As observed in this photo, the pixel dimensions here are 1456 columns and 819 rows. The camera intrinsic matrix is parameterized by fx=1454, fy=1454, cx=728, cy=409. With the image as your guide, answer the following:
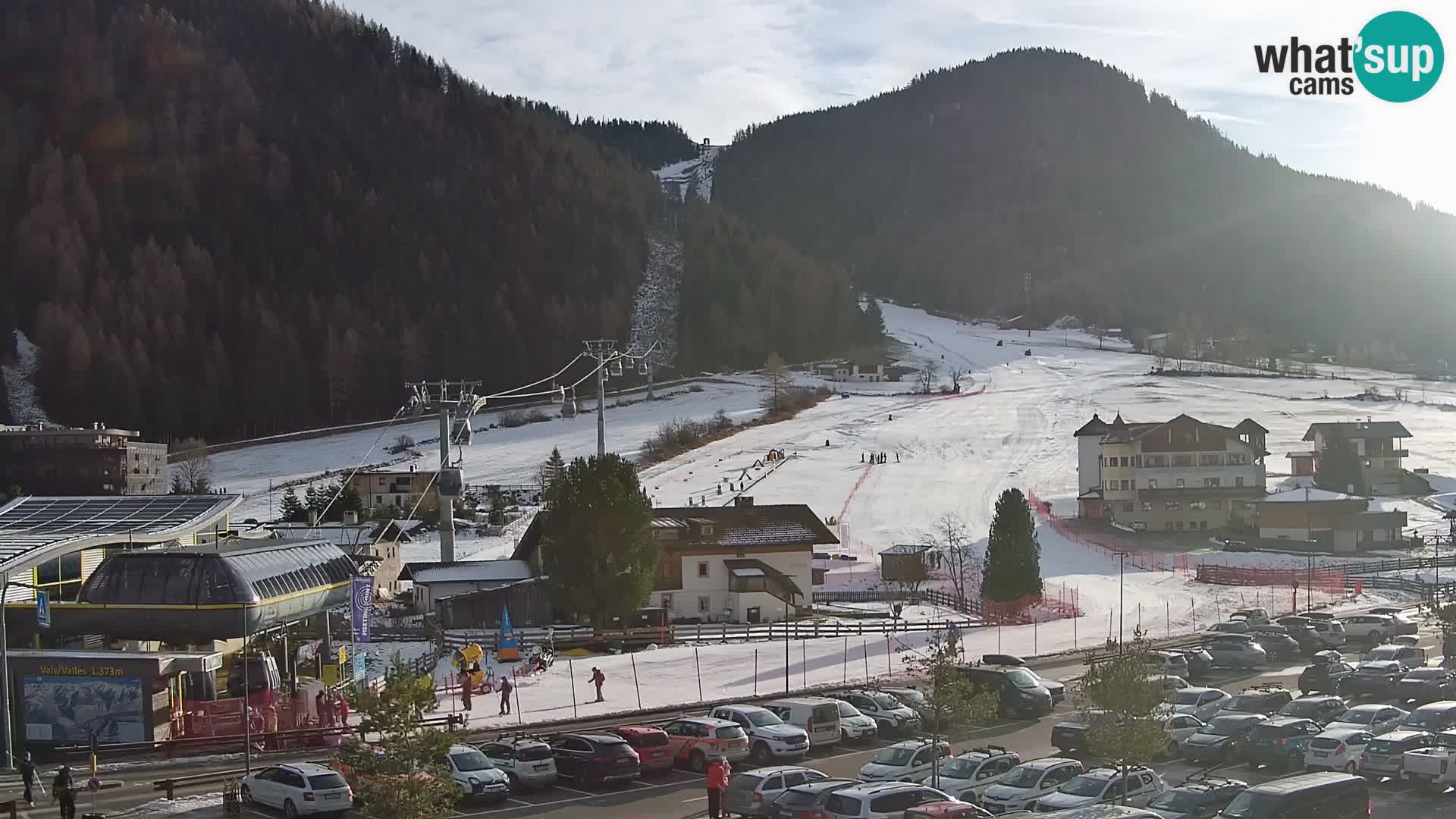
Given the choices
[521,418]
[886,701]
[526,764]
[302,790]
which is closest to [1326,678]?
[886,701]

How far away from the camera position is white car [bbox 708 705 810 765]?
79.7 ft

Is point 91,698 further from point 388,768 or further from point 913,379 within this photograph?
point 913,379

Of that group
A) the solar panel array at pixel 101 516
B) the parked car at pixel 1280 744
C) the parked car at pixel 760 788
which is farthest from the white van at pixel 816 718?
the solar panel array at pixel 101 516

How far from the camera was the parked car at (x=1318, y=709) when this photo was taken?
25359 mm

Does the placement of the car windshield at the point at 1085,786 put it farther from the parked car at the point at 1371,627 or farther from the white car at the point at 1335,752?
the parked car at the point at 1371,627

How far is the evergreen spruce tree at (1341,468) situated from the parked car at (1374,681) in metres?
47.5

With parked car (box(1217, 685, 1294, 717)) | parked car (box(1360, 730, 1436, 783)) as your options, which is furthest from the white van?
parked car (box(1360, 730, 1436, 783))

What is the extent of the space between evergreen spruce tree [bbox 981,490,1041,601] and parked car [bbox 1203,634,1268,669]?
421 inches

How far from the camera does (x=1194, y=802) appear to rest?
18.4m

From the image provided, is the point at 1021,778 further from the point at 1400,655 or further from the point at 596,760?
the point at 1400,655

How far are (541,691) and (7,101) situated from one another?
6823 inches

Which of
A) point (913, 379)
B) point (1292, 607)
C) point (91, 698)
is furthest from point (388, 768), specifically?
point (913, 379)

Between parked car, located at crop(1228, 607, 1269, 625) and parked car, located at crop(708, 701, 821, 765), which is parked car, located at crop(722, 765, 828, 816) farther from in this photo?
parked car, located at crop(1228, 607, 1269, 625)

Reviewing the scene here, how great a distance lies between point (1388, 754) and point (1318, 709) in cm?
396
